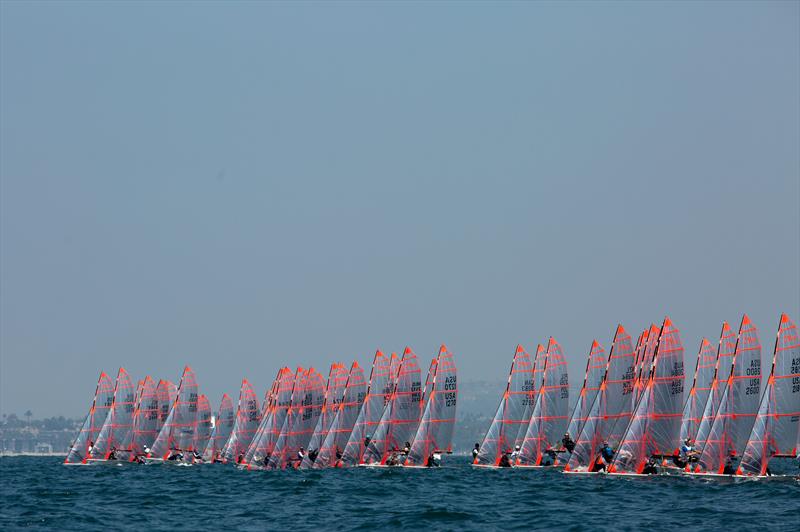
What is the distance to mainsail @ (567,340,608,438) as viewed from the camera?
88938 mm

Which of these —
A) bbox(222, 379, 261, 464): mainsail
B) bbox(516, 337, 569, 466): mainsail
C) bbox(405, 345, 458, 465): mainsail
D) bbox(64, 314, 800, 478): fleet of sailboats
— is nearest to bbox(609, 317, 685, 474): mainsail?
bbox(64, 314, 800, 478): fleet of sailboats

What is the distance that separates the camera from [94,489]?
235 feet

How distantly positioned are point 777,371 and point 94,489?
39078 mm

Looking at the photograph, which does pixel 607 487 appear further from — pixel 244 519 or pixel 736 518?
pixel 244 519

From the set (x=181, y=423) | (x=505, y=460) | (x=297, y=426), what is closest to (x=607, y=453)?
(x=505, y=460)

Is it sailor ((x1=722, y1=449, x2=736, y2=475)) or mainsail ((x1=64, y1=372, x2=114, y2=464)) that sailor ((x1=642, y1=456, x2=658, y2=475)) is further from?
mainsail ((x1=64, y1=372, x2=114, y2=464))

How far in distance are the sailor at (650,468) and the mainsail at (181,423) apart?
58.4m

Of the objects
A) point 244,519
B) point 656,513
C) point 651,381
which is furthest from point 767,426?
point 244,519

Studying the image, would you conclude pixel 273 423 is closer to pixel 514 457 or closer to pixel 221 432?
pixel 514 457

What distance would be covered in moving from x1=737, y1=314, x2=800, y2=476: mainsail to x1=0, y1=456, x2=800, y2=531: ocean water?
1.68 meters

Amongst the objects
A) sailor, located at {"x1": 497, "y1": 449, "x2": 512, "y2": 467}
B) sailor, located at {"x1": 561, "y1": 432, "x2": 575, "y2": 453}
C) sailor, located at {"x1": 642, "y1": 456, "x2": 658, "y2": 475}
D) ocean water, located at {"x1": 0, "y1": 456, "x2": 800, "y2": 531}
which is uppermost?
sailor, located at {"x1": 561, "y1": 432, "x2": 575, "y2": 453}

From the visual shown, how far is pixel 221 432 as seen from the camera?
4909 inches

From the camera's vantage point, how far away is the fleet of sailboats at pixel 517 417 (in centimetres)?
6750

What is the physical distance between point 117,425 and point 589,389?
160ft
